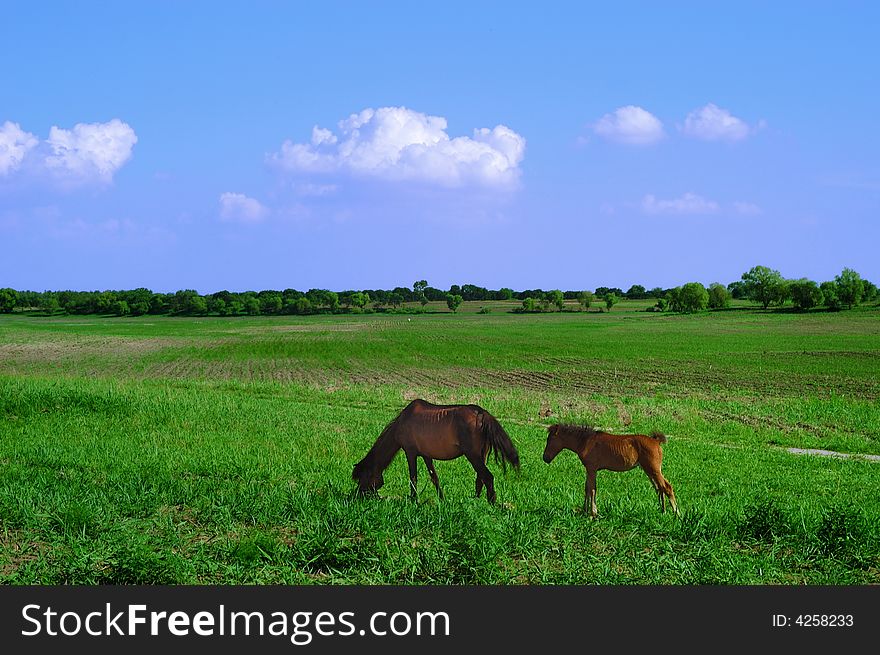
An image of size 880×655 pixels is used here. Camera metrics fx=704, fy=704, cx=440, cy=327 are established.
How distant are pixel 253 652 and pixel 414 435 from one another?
2.54 metres

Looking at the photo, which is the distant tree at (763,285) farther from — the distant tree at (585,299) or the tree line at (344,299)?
the distant tree at (585,299)

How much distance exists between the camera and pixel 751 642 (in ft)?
16.5

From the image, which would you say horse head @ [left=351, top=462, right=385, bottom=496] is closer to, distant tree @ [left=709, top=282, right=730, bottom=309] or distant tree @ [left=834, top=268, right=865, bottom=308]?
distant tree @ [left=834, top=268, right=865, bottom=308]

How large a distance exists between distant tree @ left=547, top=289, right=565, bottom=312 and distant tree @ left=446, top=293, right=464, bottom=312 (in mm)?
21315

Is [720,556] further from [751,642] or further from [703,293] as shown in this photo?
[703,293]

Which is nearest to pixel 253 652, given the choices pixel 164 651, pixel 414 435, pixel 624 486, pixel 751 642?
pixel 164 651

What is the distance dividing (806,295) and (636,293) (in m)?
72.9

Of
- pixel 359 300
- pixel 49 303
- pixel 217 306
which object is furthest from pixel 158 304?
pixel 359 300

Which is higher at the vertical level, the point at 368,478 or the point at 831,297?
the point at 831,297

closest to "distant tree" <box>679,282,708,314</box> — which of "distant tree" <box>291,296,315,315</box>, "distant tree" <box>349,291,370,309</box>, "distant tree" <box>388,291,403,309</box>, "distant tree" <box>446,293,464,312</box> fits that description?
"distant tree" <box>446,293,464,312</box>

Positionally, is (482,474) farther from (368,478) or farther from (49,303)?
(49,303)

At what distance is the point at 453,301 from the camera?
162m

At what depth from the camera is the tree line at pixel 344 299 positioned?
140 metres

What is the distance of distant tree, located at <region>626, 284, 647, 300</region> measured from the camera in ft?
634
